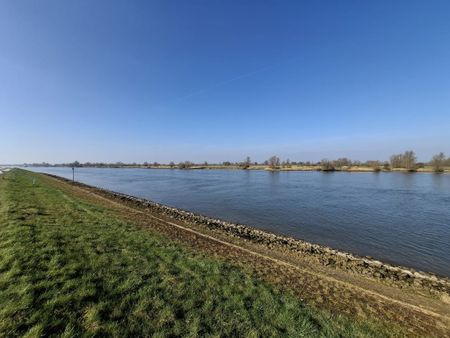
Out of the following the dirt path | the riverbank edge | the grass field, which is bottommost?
the riverbank edge

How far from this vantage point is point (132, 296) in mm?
4773

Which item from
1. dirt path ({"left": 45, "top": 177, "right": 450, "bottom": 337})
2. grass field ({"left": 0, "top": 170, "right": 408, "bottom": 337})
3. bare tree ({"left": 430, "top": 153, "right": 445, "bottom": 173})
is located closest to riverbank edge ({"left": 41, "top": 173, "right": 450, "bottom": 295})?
dirt path ({"left": 45, "top": 177, "right": 450, "bottom": 337})

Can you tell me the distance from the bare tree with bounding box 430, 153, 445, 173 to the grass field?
11007cm

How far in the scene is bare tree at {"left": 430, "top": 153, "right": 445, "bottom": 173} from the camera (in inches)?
3303

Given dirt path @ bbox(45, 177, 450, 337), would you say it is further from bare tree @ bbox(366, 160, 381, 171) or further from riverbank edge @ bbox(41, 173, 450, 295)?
bare tree @ bbox(366, 160, 381, 171)

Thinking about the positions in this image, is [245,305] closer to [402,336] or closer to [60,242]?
[402,336]

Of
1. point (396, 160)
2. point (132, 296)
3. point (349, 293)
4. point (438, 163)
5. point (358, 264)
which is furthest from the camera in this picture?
point (396, 160)

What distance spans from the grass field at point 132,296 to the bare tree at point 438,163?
361ft

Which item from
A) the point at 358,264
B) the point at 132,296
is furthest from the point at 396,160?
the point at 132,296

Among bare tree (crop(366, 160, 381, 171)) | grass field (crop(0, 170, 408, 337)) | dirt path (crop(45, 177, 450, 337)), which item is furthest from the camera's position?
bare tree (crop(366, 160, 381, 171))

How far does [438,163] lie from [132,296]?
116 meters

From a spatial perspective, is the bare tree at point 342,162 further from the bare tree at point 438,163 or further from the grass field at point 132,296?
the grass field at point 132,296

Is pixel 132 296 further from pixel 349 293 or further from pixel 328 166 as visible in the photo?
pixel 328 166

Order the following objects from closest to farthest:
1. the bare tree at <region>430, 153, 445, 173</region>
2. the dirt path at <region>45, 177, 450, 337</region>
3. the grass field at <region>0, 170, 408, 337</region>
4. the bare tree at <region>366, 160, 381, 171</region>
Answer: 1. the grass field at <region>0, 170, 408, 337</region>
2. the dirt path at <region>45, 177, 450, 337</region>
3. the bare tree at <region>430, 153, 445, 173</region>
4. the bare tree at <region>366, 160, 381, 171</region>
